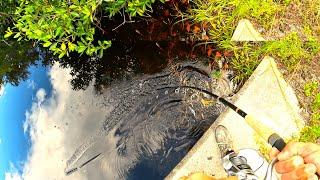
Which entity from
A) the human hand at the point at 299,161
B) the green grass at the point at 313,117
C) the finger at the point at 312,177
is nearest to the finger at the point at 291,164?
the human hand at the point at 299,161

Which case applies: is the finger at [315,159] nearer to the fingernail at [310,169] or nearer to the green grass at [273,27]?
the fingernail at [310,169]

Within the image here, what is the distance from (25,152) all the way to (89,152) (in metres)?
1.28

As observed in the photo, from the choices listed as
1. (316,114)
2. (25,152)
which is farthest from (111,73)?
(316,114)

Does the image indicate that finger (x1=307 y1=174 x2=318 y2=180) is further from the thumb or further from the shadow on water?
the shadow on water

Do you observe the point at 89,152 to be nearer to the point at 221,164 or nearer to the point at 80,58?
the point at 80,58

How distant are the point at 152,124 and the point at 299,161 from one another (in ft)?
7.01

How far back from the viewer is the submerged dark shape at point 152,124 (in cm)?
558

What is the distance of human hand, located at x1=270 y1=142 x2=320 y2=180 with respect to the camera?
4.19 m

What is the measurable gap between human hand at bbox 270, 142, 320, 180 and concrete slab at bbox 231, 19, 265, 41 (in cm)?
156

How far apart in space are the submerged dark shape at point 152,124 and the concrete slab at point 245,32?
2.02 ft

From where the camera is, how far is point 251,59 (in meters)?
5.36

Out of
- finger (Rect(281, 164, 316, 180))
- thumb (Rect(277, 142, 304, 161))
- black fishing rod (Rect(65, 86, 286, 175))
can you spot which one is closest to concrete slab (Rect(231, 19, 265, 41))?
Answer: black fishing rod (Rect(65, 86, 286, 175))

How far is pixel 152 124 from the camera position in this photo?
5793 millimetres

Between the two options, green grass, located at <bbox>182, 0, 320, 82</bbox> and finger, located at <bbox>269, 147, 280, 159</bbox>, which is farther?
green grass, located at <bbox>182, 0, 320, 82</bbox>
